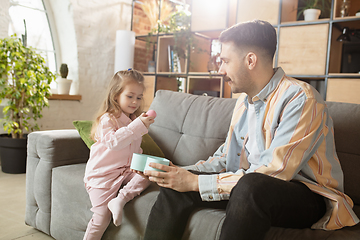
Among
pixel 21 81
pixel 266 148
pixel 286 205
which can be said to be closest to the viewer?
pixel 286 205

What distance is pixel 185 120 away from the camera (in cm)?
202

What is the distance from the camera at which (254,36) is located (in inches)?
50.1

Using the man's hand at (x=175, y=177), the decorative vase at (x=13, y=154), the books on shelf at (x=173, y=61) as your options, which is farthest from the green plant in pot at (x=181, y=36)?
the man's hand at (x=175, y=177)

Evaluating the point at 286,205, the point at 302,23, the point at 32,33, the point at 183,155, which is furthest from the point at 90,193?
the point at 32,33

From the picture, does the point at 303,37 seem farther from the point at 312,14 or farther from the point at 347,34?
the point at 347,34

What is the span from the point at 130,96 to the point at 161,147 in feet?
1.51

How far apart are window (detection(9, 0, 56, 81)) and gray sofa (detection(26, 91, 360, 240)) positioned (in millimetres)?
2063

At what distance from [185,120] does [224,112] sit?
0.87 ft

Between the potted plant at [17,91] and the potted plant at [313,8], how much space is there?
2.51 m

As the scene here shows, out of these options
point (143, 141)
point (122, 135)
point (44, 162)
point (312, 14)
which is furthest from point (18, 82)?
point (312, 14)

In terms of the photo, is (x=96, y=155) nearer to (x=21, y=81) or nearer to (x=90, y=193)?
(x=90, y=193)

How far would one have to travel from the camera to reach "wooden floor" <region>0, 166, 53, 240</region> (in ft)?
5.98

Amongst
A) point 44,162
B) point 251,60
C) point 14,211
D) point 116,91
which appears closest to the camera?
point 251,60

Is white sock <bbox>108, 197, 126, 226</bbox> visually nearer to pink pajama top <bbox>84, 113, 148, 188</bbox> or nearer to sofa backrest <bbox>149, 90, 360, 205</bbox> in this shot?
pink pajama top <bbox>84, 113, 148, 188</bbox>
